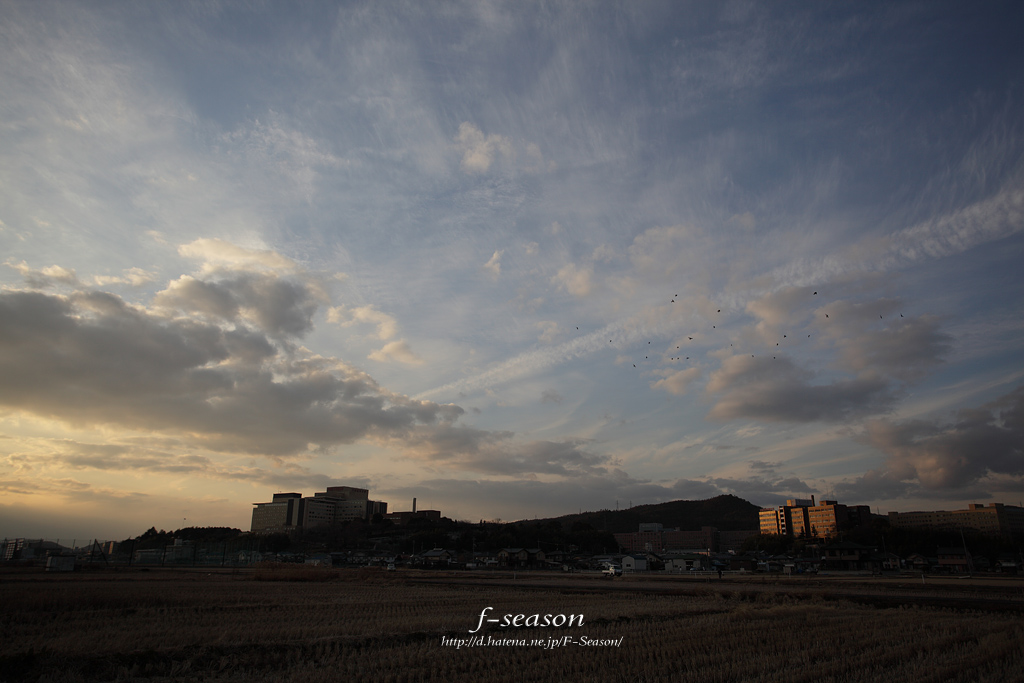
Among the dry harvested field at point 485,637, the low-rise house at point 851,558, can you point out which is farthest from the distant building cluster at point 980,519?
the dry harvested field at point 485,637

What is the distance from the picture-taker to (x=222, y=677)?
39.7 feet

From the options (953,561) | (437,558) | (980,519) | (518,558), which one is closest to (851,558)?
(953,561)

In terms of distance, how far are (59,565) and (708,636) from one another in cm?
6021

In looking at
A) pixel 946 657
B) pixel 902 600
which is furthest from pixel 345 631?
pixel 902 600

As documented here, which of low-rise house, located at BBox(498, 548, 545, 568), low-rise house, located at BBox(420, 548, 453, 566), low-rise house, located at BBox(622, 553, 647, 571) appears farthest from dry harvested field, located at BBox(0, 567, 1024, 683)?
low-rise house, located at BBox(498, 548, 545, 568)

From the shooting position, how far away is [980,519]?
561ft

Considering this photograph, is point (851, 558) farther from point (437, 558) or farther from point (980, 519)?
A: point (980, 519)

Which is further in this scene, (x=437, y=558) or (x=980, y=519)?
(x=980, y=519)

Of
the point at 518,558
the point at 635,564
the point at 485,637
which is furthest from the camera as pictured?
the point at 518,558

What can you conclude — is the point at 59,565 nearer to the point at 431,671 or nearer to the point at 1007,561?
A: the point at 431,671

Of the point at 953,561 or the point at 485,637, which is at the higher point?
the point at 485,637

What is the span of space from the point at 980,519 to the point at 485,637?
220130mm

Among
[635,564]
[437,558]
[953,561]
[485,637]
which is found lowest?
[437,558]

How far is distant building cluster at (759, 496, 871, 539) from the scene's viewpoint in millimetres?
164875
